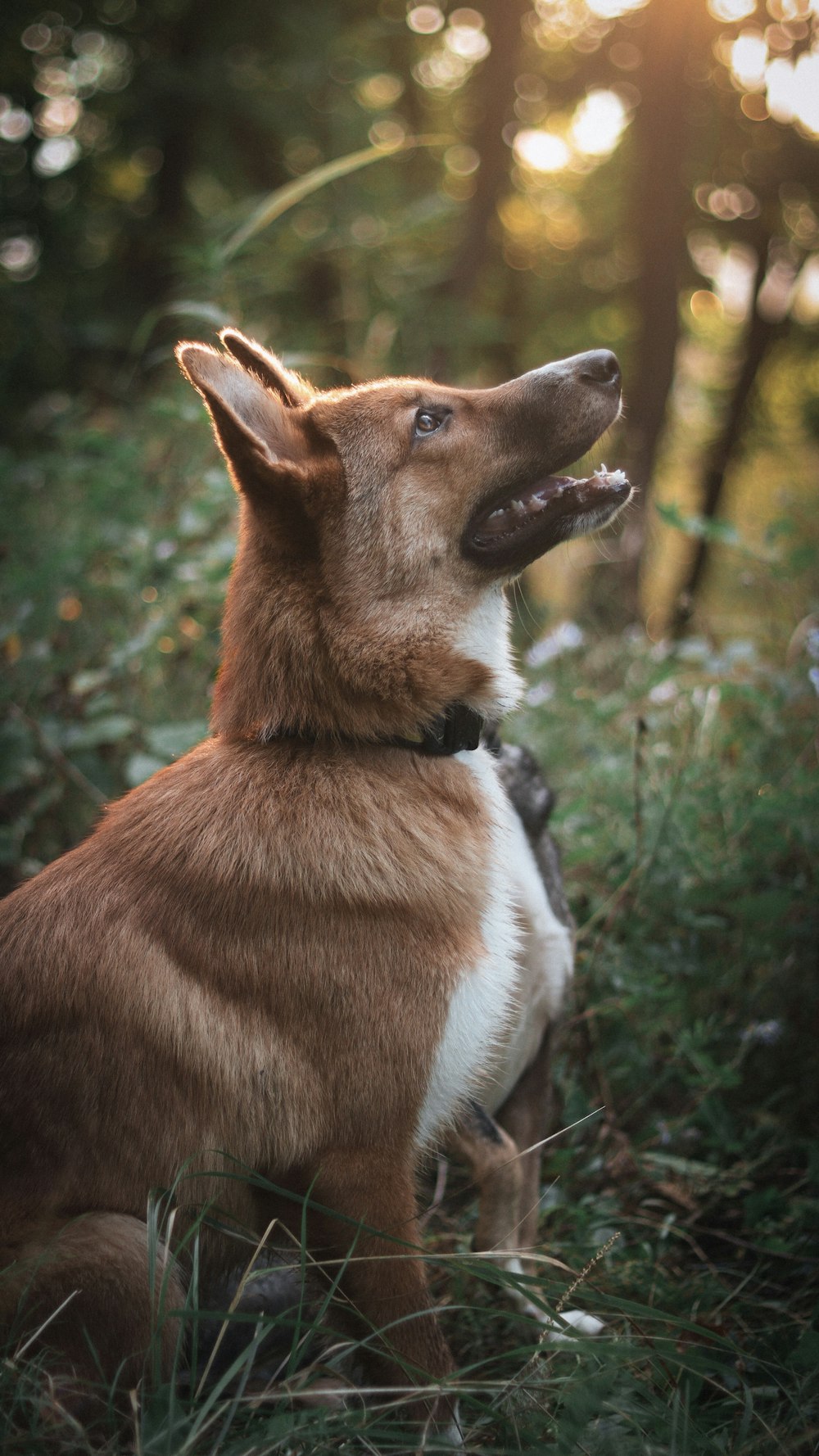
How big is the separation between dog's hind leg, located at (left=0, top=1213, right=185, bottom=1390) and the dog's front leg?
331mm

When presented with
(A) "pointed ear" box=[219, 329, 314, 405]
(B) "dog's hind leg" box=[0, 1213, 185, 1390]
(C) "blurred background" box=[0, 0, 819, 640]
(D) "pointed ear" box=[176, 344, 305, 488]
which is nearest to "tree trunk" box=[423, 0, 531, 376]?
(C) "blurred background" box=[0, 0, 819, 640]

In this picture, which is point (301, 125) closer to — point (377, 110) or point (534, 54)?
point (377, 110)

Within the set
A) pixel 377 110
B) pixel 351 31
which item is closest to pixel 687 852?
pixel 377 110

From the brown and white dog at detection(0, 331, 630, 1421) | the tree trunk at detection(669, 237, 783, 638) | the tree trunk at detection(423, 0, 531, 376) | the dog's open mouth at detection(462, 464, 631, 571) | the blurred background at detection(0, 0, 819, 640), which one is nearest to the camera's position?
the brown and white dog at detection(0, 331, 630, 1421)

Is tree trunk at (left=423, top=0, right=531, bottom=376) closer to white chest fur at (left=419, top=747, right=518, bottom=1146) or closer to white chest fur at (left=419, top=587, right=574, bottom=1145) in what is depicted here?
white chest fur at (left=419, top=587, right=574, bottom=1145)

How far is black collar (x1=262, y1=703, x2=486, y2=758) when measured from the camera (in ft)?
7.62

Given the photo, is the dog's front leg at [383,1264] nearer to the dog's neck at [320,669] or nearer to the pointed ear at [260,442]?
the dog's neck at [320,669]

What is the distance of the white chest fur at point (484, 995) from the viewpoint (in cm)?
210

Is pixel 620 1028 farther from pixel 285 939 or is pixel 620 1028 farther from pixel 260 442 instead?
pixel 260 442

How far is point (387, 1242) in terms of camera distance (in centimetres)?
→ 199

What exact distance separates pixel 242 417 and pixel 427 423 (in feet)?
1.89

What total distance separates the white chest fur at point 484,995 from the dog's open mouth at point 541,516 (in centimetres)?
53

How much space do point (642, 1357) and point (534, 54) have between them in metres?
16.2

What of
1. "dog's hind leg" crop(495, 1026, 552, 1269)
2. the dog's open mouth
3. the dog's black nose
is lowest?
"dog's hind leg" crop(495, 1026, 552, 1269)
